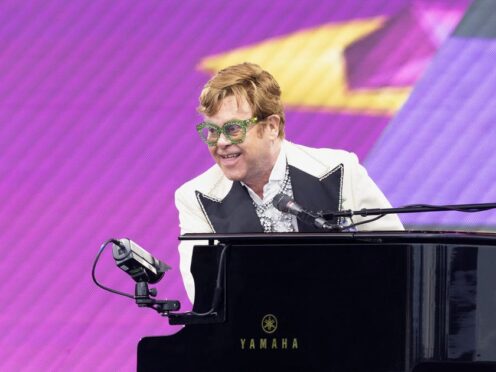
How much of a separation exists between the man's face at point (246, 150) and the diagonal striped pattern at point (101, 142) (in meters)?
1.46

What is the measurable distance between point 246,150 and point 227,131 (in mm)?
101

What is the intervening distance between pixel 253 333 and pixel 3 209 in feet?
8.10

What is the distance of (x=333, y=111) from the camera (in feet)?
18.6

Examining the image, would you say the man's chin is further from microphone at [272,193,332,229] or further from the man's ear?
microphone at [272,193,332,229]

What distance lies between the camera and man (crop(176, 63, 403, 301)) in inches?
160

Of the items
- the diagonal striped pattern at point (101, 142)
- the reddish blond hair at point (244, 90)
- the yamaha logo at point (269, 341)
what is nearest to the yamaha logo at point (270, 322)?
the yamaha logo at point (269, 341)

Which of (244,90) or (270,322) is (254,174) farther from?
(270,322)

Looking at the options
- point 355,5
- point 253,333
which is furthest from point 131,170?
point 253,333

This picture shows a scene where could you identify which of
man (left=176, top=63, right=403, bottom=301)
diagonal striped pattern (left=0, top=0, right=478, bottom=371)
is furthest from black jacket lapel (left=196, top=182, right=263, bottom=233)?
diagonal striped pattern (left=0, top=0, right=478, bottom=371)

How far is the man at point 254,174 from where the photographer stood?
4055 mm

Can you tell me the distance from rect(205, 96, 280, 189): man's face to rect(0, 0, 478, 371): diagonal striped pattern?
1464 millimetres

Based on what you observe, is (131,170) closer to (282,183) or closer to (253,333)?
(282,183)

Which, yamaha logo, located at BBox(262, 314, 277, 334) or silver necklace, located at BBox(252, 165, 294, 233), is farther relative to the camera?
silver necklace, located at BBox(252, 165, 294, 233)

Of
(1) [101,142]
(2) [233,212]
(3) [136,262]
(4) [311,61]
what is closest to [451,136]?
(4) [311,61]
